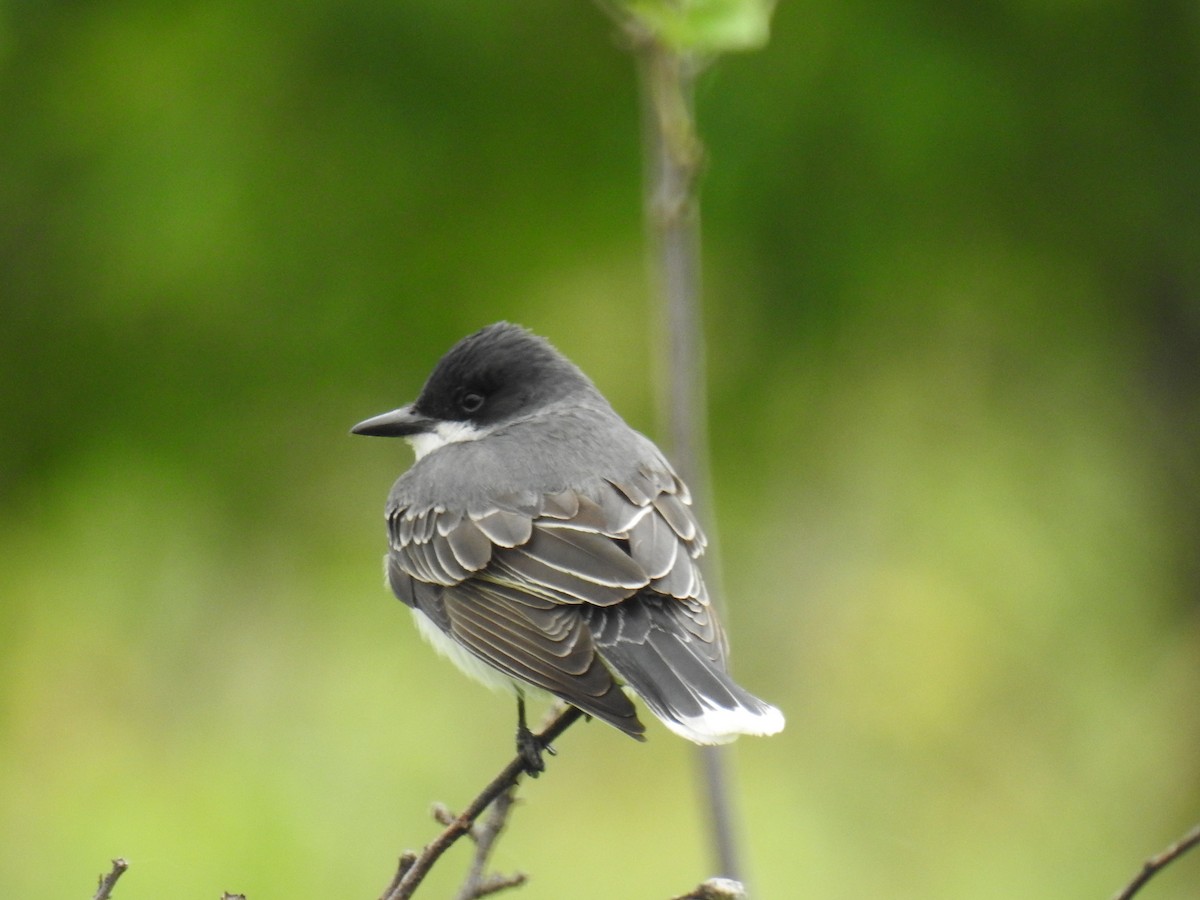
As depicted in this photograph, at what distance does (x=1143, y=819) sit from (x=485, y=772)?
2666mm

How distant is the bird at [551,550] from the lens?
9.12ft

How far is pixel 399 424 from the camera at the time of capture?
3.64 metres

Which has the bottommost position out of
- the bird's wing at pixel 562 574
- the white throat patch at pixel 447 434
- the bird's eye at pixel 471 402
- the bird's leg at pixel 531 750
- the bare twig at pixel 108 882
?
the bare twig at pixel 108 882

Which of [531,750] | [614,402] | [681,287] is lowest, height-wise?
[531,750]

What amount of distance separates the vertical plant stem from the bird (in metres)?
0.13

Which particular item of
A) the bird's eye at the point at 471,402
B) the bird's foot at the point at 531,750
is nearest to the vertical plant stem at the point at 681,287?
the bird's foot at the point at 531,750

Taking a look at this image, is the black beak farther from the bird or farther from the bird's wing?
the bird's wing

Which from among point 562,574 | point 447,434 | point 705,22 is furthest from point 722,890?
point 447,434

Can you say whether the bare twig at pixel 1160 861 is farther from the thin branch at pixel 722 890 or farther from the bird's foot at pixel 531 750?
the bird's foot at pixel 531 750

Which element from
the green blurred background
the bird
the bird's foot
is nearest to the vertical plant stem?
the bird

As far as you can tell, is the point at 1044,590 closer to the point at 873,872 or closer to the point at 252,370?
the point at 873,872

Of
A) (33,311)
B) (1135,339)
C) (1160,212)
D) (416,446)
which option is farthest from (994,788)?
(33,311)

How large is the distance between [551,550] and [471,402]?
764mm

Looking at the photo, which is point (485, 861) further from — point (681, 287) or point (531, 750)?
point (681, 287)
